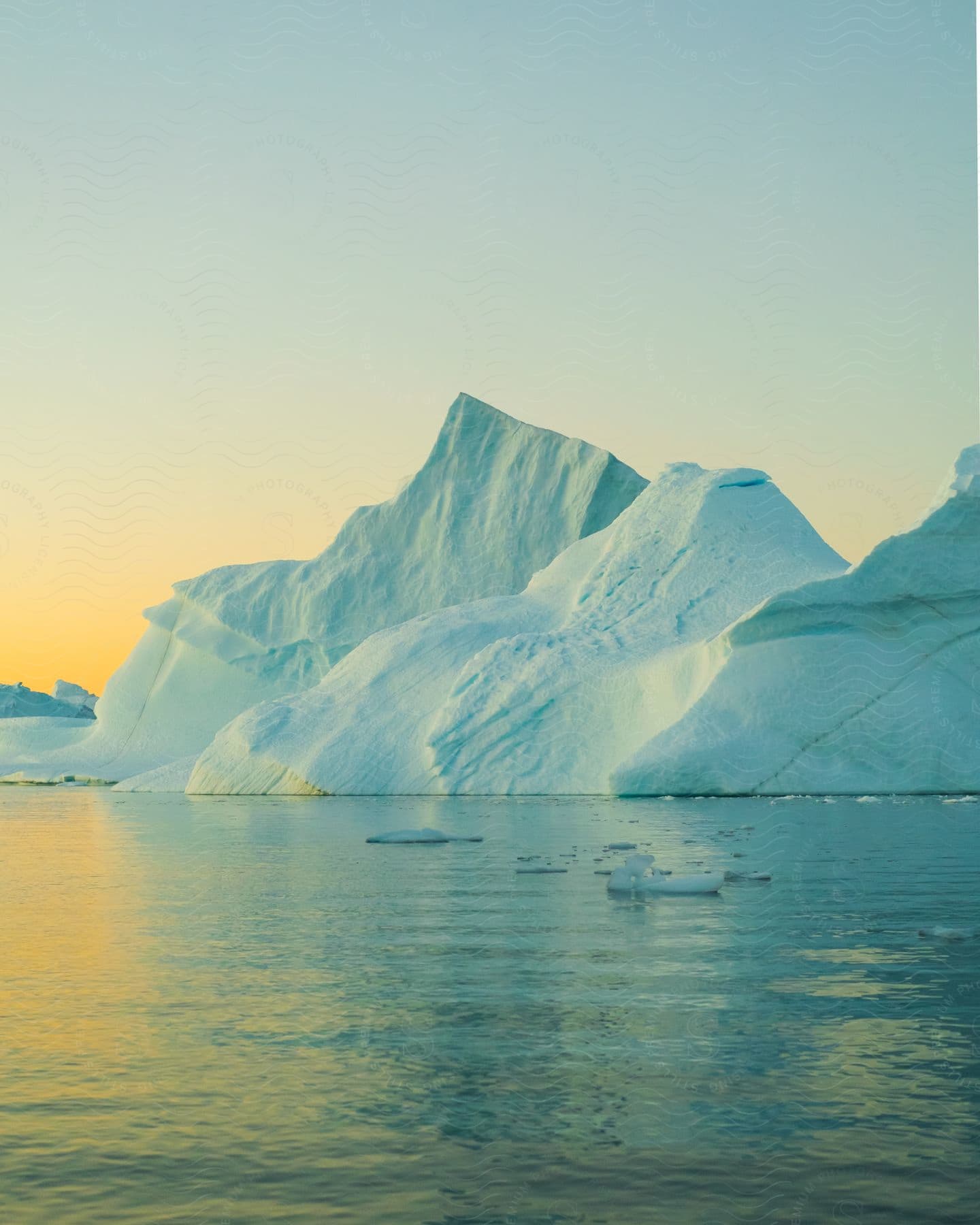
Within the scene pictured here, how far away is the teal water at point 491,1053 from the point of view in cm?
387

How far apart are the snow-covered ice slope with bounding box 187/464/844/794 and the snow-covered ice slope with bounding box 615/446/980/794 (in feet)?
4.78

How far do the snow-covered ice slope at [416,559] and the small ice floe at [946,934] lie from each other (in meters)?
28.4

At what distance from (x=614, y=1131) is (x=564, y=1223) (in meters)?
0.78

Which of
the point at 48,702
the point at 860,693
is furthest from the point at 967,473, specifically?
the point at 48,702

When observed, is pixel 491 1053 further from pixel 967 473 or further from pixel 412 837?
pixel 967 473

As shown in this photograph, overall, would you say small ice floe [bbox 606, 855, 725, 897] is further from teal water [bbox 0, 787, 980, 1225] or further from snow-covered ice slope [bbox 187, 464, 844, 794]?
snow-covered ice slope [bbox 187, 464, 844, 794]

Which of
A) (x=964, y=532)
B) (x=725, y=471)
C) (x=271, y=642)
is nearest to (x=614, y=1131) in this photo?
(x=964, y=532)

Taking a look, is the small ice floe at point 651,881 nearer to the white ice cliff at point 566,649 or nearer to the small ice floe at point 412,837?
the small ice floe at point 412,837

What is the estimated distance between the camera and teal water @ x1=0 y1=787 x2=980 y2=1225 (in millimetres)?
3873

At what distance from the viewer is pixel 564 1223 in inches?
142

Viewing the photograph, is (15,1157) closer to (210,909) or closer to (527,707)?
(210,909)

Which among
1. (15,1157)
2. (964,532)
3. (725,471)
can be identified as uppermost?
(725,471)

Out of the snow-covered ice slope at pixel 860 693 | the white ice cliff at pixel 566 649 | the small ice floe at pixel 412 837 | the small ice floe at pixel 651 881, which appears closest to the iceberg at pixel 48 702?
the white ice cliff at pixel 566 649

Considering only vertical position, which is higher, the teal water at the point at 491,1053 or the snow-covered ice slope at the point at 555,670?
the snow-covered ice slope at the point at 555,670
